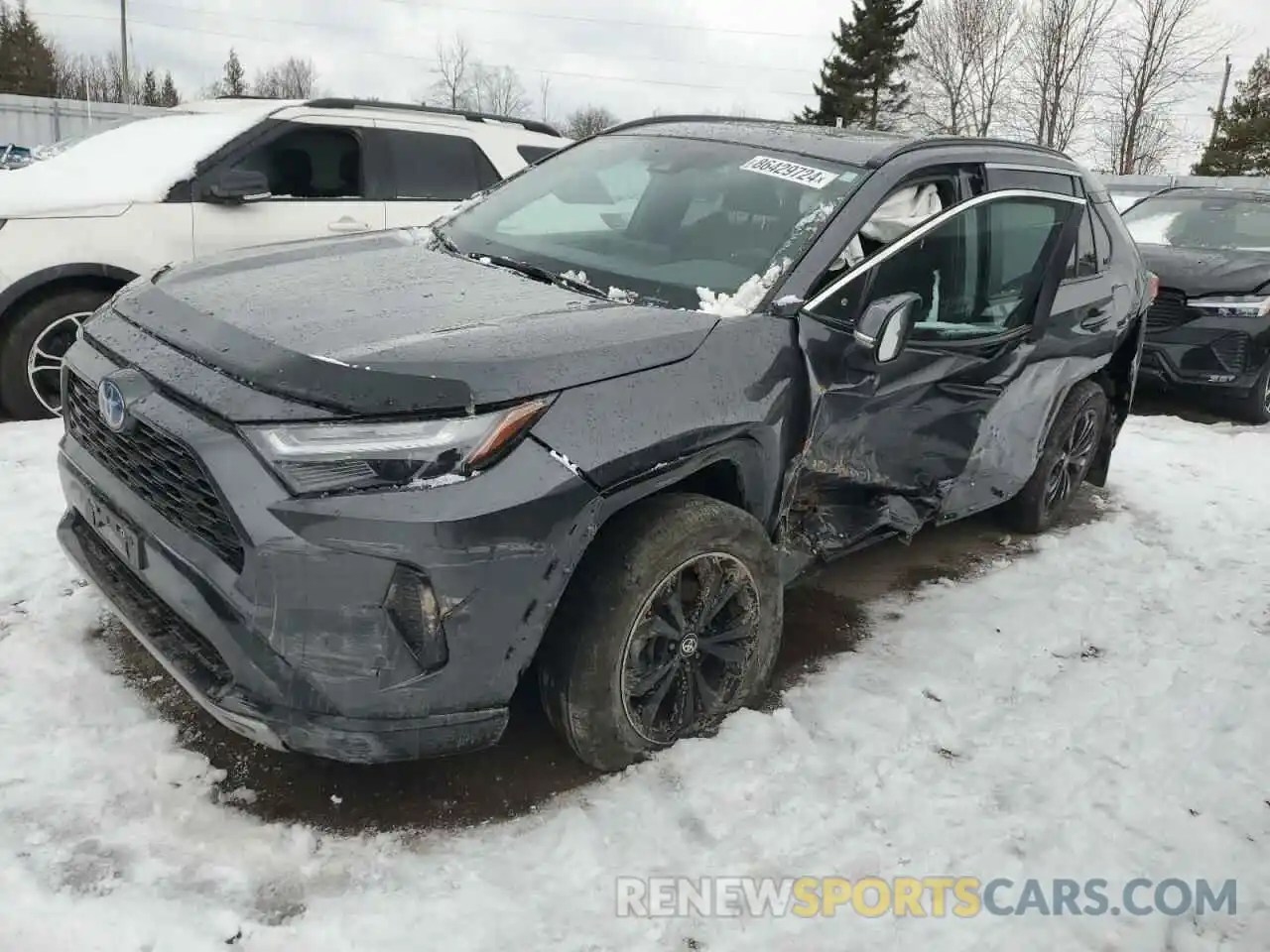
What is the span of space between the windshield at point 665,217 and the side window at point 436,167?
9.04 ft

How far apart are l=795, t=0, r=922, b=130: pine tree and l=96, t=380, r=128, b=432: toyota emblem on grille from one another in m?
42.1

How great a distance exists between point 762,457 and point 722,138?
146 cm

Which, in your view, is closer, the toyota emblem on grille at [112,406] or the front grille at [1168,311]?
the toyota emblem on grille at [112,406]

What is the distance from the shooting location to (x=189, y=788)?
8.29 ft

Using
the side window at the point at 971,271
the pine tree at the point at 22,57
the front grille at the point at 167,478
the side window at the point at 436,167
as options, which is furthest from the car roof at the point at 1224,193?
the pine tree at the point at 22,57

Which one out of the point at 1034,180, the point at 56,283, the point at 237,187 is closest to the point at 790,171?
the point at 1034,180

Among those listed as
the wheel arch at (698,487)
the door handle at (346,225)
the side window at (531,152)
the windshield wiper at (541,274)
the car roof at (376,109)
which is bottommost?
the wheel arch at (698,487)

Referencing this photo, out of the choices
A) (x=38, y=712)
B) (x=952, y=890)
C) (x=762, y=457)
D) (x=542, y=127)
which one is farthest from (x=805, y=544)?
(x=542, y=127)

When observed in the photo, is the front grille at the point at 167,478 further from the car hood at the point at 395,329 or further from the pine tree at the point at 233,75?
the pine tree at the point at 233,75

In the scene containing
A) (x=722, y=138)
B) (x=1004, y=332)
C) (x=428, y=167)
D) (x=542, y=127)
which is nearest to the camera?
(x=722, y=138)

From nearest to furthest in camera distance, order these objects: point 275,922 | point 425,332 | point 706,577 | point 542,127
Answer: point 275,922 → point 425,332 → point 706,577 → point 542,127

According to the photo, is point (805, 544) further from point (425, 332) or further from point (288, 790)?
point (288, 790)

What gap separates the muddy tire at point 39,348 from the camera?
5.04 metres

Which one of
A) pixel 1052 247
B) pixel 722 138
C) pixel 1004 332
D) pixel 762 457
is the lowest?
pixel 762 457
